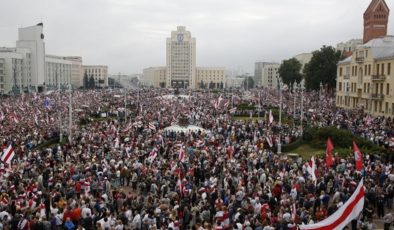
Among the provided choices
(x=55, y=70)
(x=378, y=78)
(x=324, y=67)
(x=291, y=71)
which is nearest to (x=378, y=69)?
(x=378, y=78)

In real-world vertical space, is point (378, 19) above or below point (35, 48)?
above

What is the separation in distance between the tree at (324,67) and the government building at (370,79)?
561 inches

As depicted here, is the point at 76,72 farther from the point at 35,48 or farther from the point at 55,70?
the point at 35,48

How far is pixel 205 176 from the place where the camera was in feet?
64.9

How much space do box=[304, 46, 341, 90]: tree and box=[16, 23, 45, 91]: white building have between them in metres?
83.0

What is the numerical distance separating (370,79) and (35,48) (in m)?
106

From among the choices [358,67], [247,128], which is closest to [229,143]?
[247,128]

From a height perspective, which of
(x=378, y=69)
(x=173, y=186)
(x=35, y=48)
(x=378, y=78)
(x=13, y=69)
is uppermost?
(x=35, y=48)

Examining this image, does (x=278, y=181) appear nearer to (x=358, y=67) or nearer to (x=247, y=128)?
(x=247, y=128)

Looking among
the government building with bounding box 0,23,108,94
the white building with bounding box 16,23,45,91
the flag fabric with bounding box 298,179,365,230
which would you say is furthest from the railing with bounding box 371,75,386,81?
the white building with bounding box 16,23,45,91

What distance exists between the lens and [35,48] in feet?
424

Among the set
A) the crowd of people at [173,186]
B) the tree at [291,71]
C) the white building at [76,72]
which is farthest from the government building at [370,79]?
the white building at [76,72]

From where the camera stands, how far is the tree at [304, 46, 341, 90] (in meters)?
76.2

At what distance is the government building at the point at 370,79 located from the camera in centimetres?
4606
